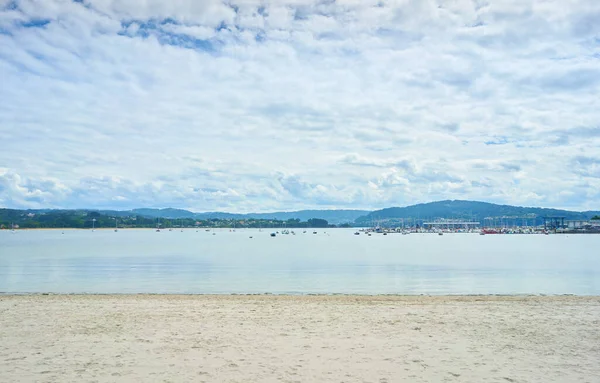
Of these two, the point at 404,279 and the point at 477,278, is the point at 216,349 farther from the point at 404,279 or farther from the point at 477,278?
the point at 477,278

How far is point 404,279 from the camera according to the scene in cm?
4041

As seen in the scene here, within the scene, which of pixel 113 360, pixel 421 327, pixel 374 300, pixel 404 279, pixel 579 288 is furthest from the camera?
pixel 404 279

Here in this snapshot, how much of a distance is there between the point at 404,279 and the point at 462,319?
22589mm

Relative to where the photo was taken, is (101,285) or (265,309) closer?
(265,309)

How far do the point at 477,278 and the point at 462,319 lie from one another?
25084 mm

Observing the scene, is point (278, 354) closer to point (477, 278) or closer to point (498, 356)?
point (498, 356)

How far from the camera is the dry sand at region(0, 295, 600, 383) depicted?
11188 millimetres

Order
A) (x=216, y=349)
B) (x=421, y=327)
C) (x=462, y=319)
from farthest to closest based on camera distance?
(x=462, y=319), (x=421, y=327), (x=216, y=349)

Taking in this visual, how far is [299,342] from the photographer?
1423cm

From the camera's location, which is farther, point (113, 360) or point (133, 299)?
point (133, 299)

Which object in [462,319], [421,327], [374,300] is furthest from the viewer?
[374,300]

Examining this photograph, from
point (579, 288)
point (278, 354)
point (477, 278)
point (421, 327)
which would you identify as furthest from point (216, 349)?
point (477, 278)

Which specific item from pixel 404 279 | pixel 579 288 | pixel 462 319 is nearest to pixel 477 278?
pixel 404 279

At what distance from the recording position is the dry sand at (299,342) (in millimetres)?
11188
